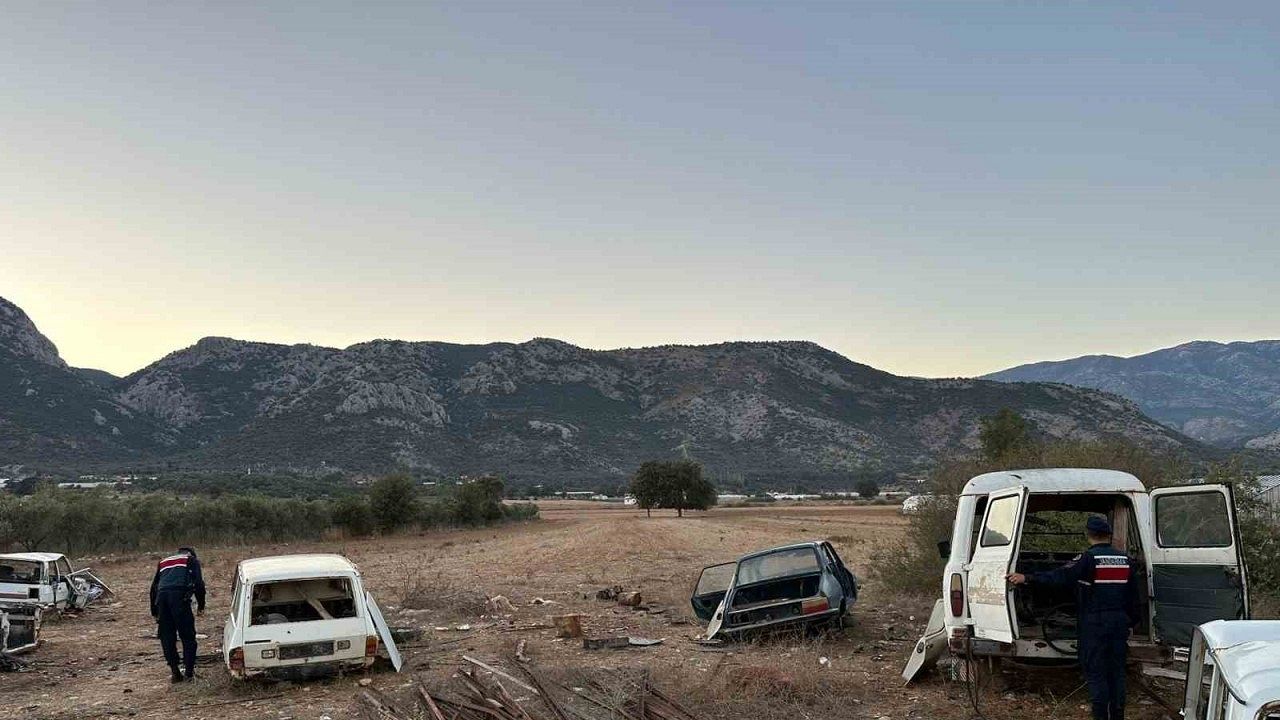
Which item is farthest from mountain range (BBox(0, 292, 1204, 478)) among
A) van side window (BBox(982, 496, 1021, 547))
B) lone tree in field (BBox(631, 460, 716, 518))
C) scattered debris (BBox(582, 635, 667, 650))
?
van side window (BBox(982, 496, 1021, 547))

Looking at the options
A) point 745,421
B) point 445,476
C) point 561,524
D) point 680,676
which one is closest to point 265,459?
point 445,476

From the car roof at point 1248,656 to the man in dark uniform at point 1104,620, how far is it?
2240 millimetres

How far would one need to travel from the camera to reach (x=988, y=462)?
55.8 feet

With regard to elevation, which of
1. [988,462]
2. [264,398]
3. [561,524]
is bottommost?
[561,524]

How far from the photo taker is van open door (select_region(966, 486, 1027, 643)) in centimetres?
804

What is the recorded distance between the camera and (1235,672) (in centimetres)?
464

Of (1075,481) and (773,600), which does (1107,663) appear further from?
(773,600)

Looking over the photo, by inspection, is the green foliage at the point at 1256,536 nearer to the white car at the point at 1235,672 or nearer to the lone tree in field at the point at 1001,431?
the white car at the point at 1235,672

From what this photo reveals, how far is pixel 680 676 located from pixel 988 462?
924 centimetres

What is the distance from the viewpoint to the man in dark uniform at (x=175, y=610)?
11.2 meters

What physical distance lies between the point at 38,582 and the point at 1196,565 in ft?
A: 60.6

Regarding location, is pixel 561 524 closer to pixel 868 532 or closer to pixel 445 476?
pixel 868 532

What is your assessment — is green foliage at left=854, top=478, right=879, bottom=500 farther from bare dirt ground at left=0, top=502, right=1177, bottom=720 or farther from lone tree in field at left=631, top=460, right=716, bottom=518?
bare dirt ground at left=0, top=502, right=1177, bottom=720

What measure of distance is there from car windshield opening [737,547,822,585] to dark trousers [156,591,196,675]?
24.6 ft
